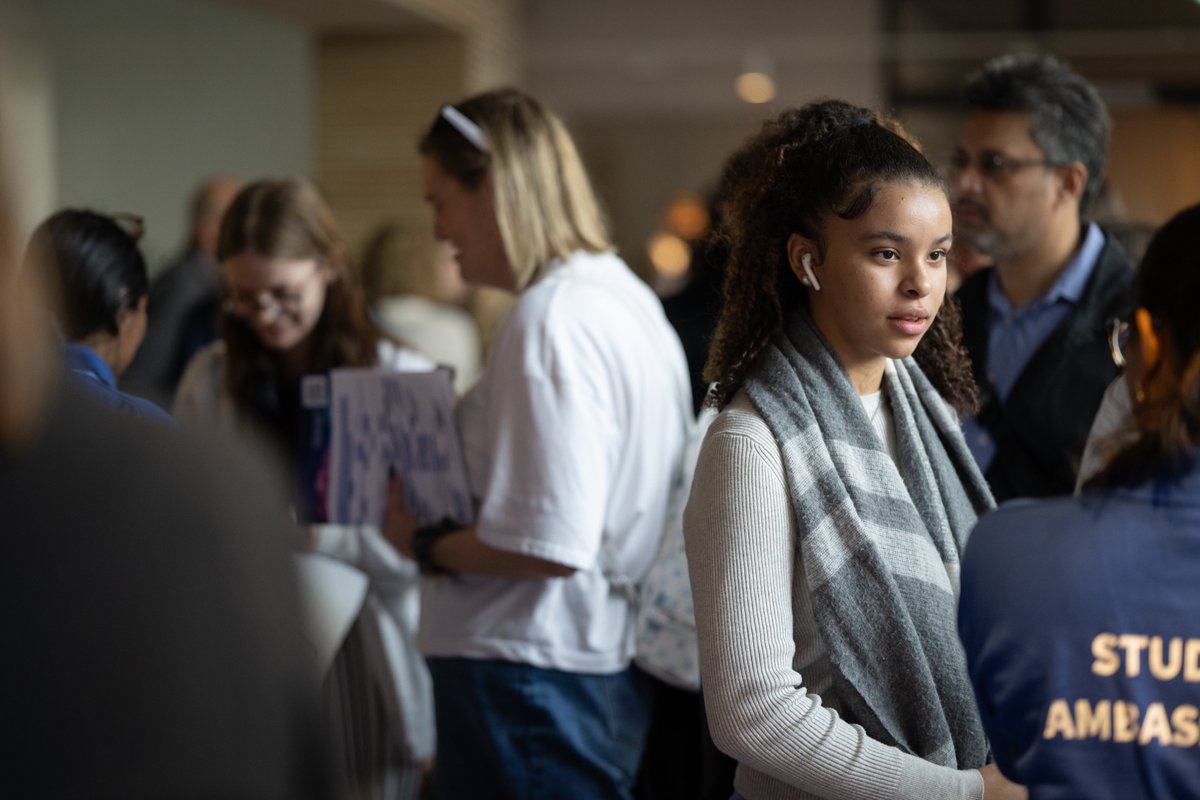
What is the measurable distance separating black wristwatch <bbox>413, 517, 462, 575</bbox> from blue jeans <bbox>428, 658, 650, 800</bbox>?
0.56 feet

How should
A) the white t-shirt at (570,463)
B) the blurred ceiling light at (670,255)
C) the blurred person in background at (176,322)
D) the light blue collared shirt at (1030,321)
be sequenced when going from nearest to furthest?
the white t-shirt at (570,463) < the light blue collared shirt at (1030,321) < the blurred person in background at (176,322) < the blurred ceiling light at (670,255)

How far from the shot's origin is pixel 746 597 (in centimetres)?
168

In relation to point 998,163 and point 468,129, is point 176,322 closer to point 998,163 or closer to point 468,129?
point 468,129

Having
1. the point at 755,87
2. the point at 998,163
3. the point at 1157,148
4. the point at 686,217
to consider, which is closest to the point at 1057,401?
the point at 998,163

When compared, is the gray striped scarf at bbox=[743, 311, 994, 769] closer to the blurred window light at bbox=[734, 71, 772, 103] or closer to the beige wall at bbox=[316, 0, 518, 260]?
the beige wall at bbox=[316, 0, 518, 260]

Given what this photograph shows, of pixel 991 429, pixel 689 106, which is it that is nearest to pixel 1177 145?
pixel 689 106

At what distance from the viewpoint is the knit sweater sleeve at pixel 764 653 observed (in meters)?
1.65

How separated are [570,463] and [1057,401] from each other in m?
0.99

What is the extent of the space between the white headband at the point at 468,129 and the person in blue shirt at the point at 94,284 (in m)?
0.64

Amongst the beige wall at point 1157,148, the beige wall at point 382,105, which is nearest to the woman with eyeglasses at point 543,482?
the beige wall at point 382,105

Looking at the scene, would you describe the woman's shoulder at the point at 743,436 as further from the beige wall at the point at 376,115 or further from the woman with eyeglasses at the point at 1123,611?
the beige wall at the point at 376,115

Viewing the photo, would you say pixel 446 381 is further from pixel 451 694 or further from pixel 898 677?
pixel 898 677

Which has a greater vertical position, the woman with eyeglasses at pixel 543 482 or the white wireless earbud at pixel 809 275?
the white wireless earbud at pixel 809 275

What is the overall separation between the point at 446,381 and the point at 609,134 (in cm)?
998
